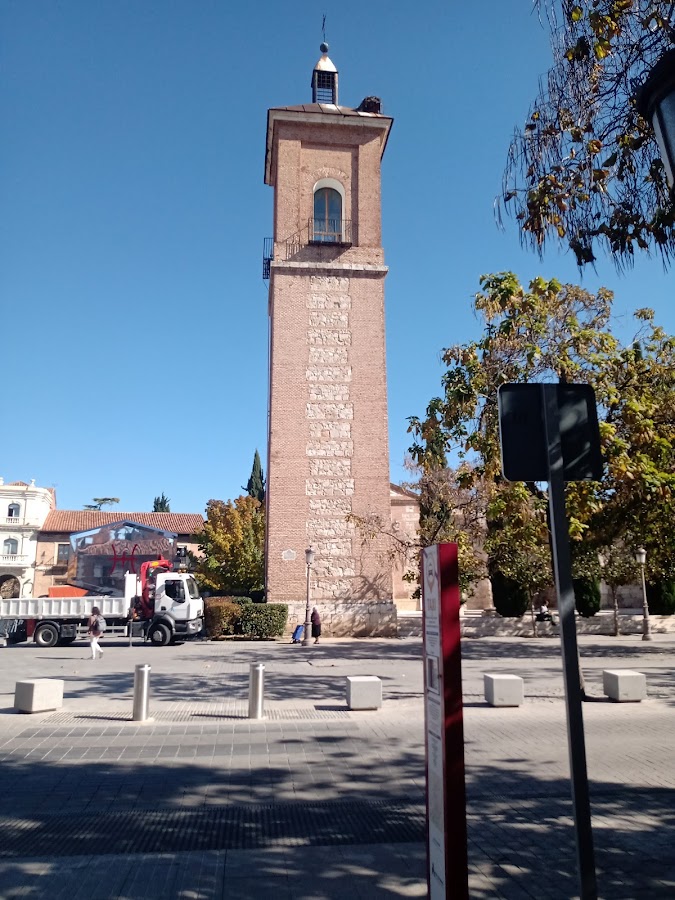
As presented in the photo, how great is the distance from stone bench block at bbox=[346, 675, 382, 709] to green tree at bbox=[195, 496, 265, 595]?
28.1m

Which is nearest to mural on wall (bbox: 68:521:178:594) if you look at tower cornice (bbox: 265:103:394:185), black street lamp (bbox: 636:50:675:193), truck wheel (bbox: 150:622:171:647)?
truck wheel (bbox: 150:622:171:647)

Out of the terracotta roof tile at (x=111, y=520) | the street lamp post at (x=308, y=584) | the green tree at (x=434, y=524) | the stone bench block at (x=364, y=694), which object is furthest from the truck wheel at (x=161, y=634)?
the terracotta roof tile at (x=111, y=520)

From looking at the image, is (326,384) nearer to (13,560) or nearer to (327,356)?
(327,356)

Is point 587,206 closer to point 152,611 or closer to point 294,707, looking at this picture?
point 294,707

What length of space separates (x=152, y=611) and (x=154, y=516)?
115 feet

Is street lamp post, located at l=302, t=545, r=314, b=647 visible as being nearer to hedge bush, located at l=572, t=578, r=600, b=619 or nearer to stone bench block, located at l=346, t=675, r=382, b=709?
stone bench block, located at l=346, t=675, r=382, b=709

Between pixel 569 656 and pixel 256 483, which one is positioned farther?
pixel 256 483

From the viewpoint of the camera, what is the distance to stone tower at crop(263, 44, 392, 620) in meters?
28.4

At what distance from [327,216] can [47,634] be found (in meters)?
21.4

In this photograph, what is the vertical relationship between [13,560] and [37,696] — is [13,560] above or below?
above

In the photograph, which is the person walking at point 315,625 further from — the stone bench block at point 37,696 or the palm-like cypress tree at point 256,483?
the palm-like cypress tree at point 256,483

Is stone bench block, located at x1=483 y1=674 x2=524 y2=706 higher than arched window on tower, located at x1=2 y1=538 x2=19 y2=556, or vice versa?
arched window on tower, located at x1=2 y1=538 x2=19 y2=556

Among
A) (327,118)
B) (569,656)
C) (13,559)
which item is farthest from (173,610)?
(13,559)

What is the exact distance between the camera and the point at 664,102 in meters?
2.74
